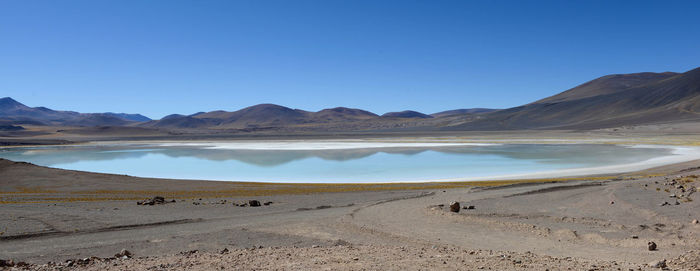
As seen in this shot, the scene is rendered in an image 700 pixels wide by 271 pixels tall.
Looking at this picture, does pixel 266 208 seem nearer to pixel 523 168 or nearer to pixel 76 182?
pixel 76 182

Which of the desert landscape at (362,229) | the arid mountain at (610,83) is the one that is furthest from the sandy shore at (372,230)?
the arid mountain at (610,83)

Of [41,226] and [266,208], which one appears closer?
[41,226]

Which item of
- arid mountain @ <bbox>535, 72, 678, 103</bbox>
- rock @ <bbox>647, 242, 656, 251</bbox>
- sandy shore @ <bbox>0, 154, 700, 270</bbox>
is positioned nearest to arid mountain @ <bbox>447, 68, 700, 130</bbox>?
arid mountain @ <bbox>535, 72, 678, 103</bbox>

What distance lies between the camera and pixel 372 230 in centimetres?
849

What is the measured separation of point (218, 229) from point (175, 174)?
16.9 meters

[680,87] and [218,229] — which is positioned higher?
[680,87]

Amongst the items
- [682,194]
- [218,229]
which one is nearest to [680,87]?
[682,194]

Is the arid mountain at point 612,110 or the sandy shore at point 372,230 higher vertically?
the arid mountain at point 612,110

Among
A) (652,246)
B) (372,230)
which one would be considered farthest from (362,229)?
(652,246)

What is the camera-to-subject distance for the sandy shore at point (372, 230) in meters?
5.78

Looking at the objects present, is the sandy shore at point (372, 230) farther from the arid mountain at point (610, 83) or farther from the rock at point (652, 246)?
the arid mountain at point (610, 83)

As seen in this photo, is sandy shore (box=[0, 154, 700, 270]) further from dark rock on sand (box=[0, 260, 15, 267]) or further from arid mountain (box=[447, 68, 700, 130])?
arid mountain (box=[447, 68, 700, 130])

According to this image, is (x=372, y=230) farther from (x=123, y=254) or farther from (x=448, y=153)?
(x=448, y=153)

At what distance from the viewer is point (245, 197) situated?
44.9ft
